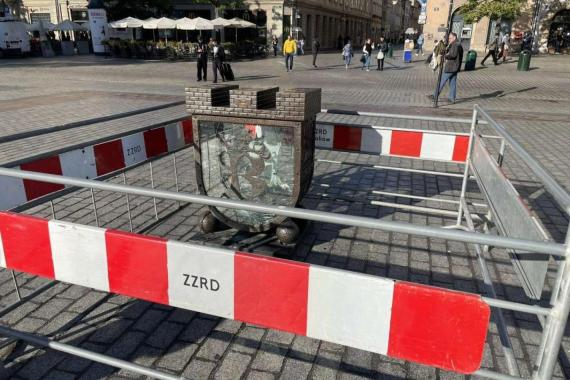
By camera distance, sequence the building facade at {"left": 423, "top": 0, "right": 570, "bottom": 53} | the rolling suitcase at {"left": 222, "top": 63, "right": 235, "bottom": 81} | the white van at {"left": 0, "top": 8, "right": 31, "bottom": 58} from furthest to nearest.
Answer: the building facade at {"left": 423, "top": 0, "right": 570, "bottom": 53}
the white van at {"left": 0, "top": 8, "right": 31, "bottom": 58}
the rolling suitcase at {"left": 222, "top": 63, "right": 235, "bottom": 81}

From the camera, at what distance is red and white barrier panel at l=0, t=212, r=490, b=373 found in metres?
1.62

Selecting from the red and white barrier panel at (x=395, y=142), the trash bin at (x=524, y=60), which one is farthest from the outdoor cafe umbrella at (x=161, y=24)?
the red and white barrier panel at (x=395, y=142)

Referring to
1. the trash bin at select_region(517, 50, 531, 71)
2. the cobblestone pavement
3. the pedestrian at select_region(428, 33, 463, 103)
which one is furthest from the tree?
the cobblestone pavement

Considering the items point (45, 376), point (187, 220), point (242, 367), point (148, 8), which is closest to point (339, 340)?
point (242, 367)

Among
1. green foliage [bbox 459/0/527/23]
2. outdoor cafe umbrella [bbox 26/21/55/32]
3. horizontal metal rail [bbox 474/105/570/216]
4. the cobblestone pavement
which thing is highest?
green foliage [bbox 459/0/527/23]

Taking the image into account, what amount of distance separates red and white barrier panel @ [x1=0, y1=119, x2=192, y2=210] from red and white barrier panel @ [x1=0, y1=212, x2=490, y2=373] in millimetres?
410

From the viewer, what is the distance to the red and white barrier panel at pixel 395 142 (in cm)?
464

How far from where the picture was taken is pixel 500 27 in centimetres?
3450

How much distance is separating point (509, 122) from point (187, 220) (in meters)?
8.94

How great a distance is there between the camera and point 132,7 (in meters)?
38.7

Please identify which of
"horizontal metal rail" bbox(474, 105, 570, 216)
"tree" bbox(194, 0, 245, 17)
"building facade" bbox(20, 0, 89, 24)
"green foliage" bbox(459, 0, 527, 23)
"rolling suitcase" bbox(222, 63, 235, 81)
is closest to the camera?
"horizontal metal rail" bbox(474, 105, 570, 216)

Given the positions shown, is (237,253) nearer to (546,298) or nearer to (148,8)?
(546,298)

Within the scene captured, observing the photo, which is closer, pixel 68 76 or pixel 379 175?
pixel 379 175

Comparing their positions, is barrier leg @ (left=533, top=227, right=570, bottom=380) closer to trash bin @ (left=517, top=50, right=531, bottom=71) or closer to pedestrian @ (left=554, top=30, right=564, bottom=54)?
trash bin @ (left=517, top=50, right=531, bottom=71)
